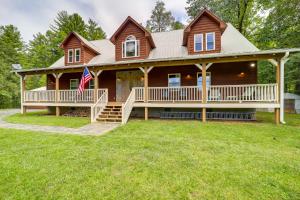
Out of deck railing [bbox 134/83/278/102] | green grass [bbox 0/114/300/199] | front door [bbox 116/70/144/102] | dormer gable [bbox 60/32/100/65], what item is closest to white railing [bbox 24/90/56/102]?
dormer gable [bbox 60/32/100/65]

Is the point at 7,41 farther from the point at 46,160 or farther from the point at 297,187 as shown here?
the point at 297,187

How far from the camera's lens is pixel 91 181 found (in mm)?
3496

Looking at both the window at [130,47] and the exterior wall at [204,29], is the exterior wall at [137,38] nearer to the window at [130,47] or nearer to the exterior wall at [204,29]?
the window at [130,47]

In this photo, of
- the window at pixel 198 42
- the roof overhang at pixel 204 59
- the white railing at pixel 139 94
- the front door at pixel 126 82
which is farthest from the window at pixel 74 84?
the window at pixel 198 42

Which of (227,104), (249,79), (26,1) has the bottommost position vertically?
(227,104)

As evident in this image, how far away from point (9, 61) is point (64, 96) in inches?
970

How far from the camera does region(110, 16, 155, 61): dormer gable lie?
43.1 feet

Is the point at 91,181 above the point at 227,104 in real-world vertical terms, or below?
below

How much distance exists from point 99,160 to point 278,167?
4.28 metres

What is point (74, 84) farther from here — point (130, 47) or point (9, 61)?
point (9, 61)

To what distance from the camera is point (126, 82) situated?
1435 centimetres

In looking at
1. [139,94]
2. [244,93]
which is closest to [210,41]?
[244,93]

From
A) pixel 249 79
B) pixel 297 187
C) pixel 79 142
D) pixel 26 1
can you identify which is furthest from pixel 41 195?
pixel 26 1

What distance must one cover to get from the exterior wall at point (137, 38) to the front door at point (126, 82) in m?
1.31
